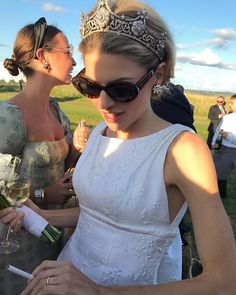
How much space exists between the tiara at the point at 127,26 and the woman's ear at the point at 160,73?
0.11 ft

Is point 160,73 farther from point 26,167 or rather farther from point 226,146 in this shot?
point 226,146

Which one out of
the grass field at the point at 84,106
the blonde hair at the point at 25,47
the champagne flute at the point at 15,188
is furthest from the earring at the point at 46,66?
the grass field at the point at 84,106

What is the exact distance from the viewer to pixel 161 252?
1.55 meters

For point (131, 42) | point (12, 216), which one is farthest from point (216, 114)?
point (131, 42)

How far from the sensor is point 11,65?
307cm

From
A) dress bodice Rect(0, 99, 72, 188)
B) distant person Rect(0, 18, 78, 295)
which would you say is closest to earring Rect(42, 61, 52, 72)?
distant person Rect(0, 18, 78, 295)

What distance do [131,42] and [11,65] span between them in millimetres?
1829

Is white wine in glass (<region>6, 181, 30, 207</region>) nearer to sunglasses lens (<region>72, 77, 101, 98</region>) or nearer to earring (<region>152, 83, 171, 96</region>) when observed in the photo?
sunglasses lens (<region>72, 77, 101, 98</region>)

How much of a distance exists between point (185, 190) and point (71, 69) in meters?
2.04

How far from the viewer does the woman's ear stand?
162 cm

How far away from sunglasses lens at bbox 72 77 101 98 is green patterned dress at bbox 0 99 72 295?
0.99 metres

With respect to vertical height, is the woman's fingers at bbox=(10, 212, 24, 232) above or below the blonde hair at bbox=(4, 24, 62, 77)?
below

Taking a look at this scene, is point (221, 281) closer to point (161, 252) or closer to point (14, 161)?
point (161, 252)

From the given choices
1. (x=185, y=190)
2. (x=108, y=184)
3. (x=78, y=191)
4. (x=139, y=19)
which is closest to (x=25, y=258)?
(x=78, y=191)
